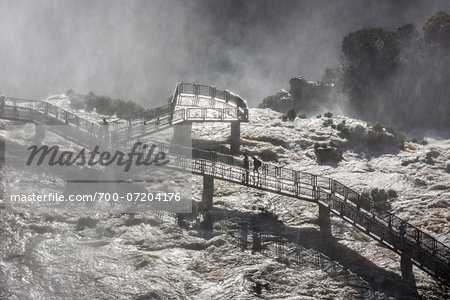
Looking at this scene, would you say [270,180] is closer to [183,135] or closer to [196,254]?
[196,254]

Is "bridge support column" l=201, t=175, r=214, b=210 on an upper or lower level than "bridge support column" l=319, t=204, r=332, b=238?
upper

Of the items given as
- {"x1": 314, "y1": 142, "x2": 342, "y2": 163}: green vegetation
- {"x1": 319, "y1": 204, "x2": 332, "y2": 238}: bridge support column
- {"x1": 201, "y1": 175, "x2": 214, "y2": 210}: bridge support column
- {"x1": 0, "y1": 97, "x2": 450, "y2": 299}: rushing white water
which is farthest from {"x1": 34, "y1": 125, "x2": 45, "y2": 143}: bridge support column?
{"x1": 319, "y1": 204, "x2": 332, "y2": 238}: bridge support column

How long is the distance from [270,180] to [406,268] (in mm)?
9213

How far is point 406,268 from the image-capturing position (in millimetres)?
24953

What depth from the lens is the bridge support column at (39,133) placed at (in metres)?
38.4

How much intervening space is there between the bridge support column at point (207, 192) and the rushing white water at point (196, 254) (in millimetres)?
632

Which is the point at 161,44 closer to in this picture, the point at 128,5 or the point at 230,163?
the point at 128,5

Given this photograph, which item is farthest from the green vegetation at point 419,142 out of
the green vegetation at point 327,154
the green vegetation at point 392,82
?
the green vegetation at point 327,154

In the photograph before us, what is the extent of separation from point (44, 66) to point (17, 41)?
8.72 metres

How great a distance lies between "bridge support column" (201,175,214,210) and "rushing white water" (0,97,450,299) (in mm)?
632

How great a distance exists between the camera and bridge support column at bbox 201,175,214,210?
32.1 metres

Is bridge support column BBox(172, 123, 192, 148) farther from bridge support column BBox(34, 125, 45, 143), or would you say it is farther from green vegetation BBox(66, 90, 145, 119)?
green vegetation BBox(66, 90, 145, 119)

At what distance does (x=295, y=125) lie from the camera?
4500 cm

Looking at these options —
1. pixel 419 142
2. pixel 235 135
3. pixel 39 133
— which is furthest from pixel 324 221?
pixel 39 133
